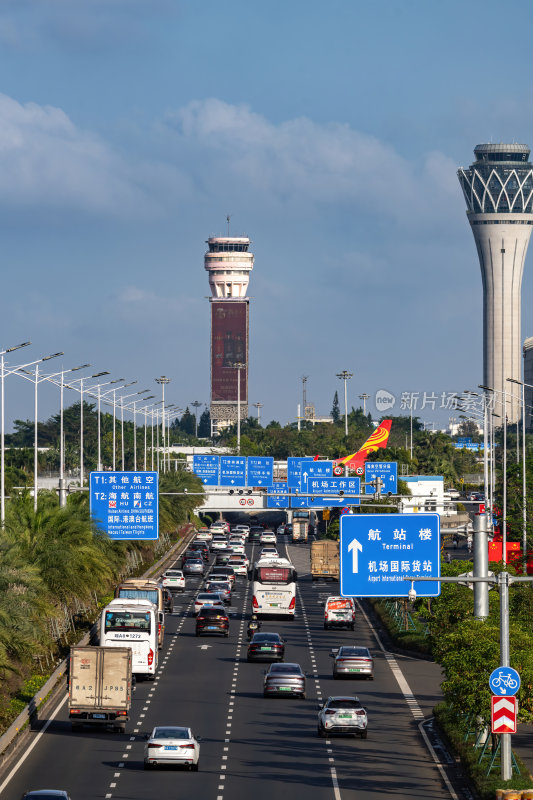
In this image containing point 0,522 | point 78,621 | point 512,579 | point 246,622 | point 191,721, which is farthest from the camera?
point 246,622

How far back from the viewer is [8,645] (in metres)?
49.9

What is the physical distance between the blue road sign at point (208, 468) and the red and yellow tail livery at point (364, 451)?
19315 millimetres

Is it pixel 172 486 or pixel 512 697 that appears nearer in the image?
pixel 512 697

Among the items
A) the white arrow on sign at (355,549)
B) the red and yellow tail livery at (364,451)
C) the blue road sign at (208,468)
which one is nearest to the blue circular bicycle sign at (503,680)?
the white arrow on sign at (355,549)

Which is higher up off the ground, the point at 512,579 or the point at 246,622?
the point at 512,579

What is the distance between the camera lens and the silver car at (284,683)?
2263 inches

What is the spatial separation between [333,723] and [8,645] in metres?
11.6

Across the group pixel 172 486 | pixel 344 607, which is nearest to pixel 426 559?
pixel 344 607

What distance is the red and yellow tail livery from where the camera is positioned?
13325 cm

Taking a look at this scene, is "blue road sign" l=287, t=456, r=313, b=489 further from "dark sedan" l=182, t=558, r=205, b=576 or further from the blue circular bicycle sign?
the blue circular bicycle sign

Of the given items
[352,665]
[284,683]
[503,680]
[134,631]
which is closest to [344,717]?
[284,683]

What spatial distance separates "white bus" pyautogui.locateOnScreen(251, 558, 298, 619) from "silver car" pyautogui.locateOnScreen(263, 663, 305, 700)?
26.1 metres

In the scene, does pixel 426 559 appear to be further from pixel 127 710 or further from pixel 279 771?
pixel 127 710

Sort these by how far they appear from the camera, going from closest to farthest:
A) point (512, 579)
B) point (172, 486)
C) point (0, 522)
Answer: point (512, 579)
point (0, 522)
point (172, 486)
